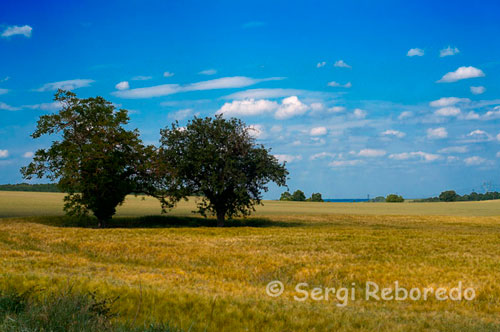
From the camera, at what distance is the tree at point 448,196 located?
141375 mm

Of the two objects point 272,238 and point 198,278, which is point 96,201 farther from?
point 198,278

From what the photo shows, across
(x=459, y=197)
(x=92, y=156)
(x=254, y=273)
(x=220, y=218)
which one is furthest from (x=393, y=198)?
(x=254, y=273)

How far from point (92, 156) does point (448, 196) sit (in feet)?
423

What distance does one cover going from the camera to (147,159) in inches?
1582


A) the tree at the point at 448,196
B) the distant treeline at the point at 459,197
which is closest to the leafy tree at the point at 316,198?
the distant treeline at the point at 459,197

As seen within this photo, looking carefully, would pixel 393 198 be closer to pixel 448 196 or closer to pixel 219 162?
pixel 448 196

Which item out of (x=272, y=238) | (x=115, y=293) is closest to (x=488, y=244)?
(x=272, y=238)

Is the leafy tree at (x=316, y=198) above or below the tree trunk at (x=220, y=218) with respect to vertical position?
above

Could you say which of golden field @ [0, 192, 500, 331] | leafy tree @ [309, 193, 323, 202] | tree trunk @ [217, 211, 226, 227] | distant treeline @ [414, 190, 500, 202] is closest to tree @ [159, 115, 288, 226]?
tree trunk @ [217, 211, 226, 227]

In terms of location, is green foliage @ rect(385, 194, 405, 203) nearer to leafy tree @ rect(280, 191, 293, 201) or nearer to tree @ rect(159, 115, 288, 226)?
leafy tree @ rect(280, 191, 293, 201)

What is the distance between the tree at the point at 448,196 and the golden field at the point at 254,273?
11897 cm

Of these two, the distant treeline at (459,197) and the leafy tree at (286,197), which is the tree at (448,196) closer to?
the distant treeline at (459,197)

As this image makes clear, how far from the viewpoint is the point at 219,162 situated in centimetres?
4059

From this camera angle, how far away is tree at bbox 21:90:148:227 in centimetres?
3662
